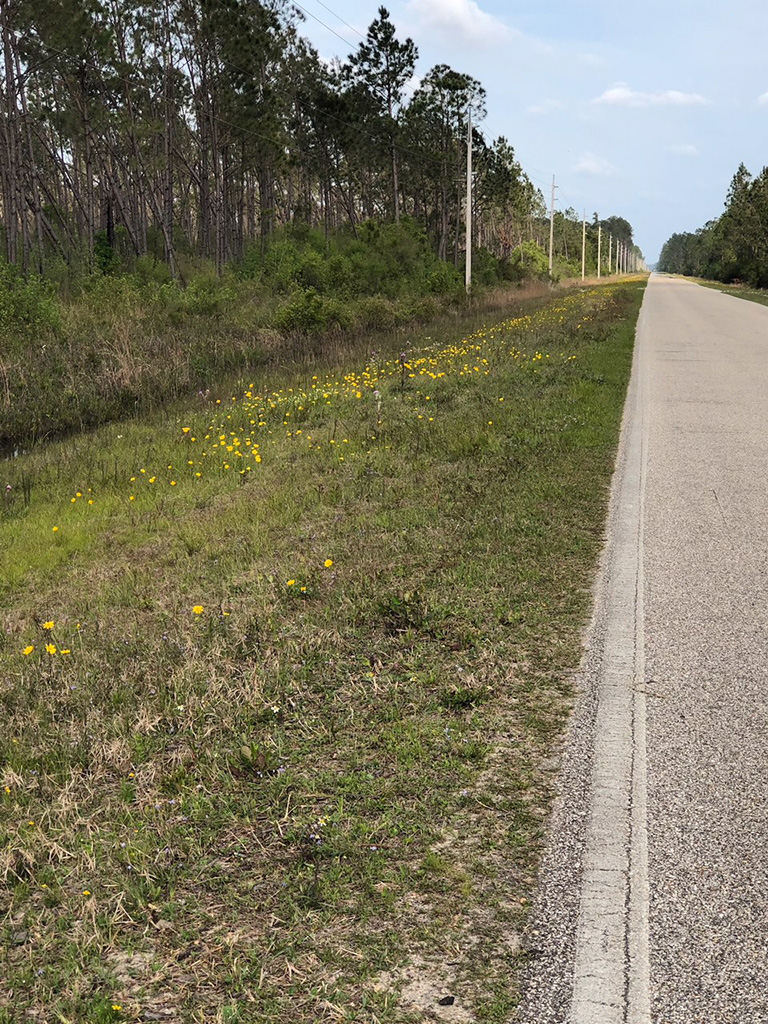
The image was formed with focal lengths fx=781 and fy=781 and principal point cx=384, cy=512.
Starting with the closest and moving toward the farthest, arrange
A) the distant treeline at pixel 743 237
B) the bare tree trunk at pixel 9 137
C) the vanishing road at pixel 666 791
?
the vanishing road at pixel 666 791 → the bare tree trunk at pixel 9 137 → the distant treeline at pixel 743 237

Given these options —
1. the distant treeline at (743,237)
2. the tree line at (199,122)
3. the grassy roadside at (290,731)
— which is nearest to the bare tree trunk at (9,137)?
the tree line at (199,122)

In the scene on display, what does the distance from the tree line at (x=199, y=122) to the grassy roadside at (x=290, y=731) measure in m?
27.3

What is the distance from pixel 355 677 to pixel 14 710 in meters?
1.78

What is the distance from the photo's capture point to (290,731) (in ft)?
11.5

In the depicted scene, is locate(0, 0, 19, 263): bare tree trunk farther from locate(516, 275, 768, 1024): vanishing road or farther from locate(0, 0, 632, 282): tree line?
locate(516, 275, 768, 1024): vanishing road

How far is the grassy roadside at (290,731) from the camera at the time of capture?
2.27 meters

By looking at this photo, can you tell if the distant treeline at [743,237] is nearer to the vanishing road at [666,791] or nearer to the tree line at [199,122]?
the tree line at [199,122]

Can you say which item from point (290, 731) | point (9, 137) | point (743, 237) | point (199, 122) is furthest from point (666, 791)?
point (743, 237)

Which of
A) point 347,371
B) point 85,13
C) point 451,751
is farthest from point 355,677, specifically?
point 85,13

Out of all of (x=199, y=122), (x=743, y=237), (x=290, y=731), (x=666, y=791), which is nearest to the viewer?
(x=666, y=791)

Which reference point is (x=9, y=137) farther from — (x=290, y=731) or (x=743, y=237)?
(x=743, y=237)

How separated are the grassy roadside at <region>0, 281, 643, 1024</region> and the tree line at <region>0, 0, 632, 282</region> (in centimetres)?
2730

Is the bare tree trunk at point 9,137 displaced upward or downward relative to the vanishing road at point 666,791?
upward

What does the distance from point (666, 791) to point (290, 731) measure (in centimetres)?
159
